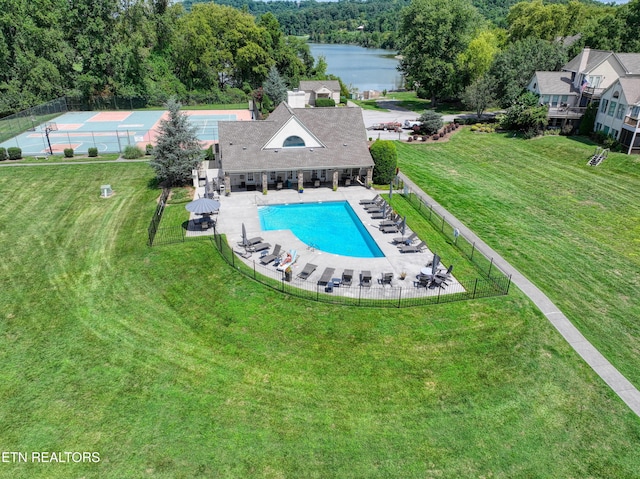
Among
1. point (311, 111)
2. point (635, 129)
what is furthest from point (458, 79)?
point (311, 111)

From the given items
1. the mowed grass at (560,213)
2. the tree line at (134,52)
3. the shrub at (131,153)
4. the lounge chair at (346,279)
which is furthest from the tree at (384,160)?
the tree line at (134,52)

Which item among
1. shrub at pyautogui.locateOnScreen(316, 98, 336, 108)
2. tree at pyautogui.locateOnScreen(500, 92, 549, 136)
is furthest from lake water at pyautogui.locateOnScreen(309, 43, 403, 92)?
tree at pyautogui.locateOnScreen(500, 92, 549, 136)

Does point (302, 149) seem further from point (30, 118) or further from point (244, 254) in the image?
point (30, 118)

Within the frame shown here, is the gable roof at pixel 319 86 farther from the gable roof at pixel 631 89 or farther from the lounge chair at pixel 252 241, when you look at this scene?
the lounge chair at pixel 252 241

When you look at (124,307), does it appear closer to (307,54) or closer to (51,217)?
(51,217)

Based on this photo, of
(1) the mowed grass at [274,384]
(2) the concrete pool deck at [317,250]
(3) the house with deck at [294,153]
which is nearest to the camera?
(1) the mowed grass at [274,384]

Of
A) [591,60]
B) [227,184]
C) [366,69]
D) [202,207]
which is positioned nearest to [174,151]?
[227,184]

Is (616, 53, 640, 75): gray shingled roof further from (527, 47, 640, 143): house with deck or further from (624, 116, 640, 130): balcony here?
(624, 116, 640, 130): balcony
